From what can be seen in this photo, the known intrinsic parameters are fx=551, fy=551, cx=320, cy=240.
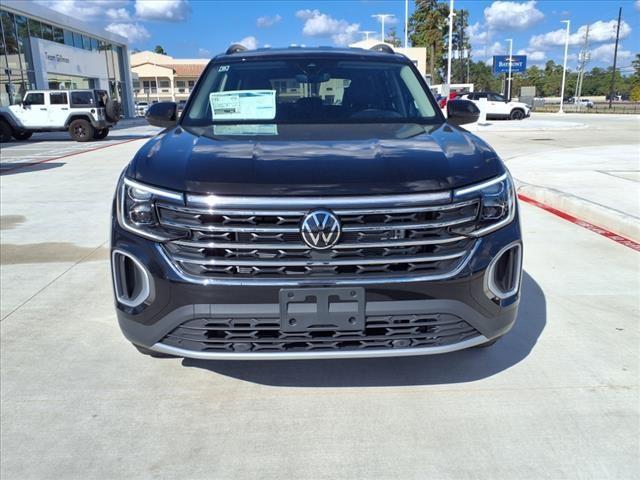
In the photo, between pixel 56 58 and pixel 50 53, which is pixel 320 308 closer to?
pixel 50 53

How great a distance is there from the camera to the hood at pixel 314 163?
2.30 metres

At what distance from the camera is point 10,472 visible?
2301mm

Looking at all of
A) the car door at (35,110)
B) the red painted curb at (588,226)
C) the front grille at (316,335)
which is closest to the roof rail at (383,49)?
the front grille at (316,335)

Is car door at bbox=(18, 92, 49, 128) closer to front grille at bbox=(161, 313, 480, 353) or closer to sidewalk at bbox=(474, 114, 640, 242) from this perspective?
sidewalk at bbox=(474, 114, 640, 242)

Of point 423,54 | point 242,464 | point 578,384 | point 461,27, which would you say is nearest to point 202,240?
point 242,464

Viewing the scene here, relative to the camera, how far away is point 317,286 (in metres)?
2.29

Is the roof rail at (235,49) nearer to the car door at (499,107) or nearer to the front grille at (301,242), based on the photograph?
the front grille at (301,242)

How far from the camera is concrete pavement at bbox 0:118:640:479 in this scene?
2.33 meters

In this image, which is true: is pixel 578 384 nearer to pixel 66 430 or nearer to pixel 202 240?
pixel 202 240

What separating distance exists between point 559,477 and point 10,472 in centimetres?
226

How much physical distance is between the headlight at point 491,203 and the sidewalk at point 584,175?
3.86 meters

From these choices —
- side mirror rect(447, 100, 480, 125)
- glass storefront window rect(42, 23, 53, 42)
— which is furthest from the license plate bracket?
glass storefront window rect(42, 23, 53, 42)

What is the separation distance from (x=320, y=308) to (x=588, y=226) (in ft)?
16.3

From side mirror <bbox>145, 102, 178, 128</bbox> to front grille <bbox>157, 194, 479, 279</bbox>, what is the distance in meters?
1.77
